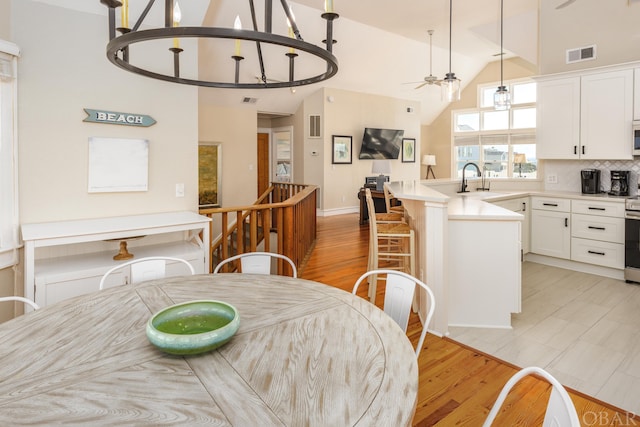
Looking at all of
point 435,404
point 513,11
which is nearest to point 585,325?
point 435,404

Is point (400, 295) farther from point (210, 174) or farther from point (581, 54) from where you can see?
point (210, 174)

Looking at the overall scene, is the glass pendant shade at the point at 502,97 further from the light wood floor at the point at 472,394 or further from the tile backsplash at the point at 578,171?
the light wood floor at the point at 472,394

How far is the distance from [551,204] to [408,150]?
226 inches

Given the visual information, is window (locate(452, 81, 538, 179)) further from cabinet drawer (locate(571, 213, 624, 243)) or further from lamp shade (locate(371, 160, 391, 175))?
cabinet drawer (locate(571, 213, 624, 243))

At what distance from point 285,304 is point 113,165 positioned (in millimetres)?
2292

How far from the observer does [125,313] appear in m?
1.53

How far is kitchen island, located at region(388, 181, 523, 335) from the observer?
2928mm

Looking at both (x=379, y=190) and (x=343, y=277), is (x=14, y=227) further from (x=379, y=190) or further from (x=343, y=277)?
(x=379, y=190)

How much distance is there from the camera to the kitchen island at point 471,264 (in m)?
2.93

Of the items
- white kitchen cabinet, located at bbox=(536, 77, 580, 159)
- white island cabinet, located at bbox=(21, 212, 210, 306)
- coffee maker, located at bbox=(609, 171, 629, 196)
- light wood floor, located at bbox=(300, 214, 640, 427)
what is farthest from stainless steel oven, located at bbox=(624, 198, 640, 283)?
white island cabinet, located at bbox=(21, 212, 210, 306)

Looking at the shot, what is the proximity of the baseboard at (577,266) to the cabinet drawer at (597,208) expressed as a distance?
64cm

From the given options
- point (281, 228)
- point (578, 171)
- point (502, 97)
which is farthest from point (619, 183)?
point (281, 228)

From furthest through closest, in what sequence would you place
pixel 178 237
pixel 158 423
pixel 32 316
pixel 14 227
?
pixel 178 237, pixel 14 227, pixel 32 316, pixel 158 423

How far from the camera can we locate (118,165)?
3.12 m
